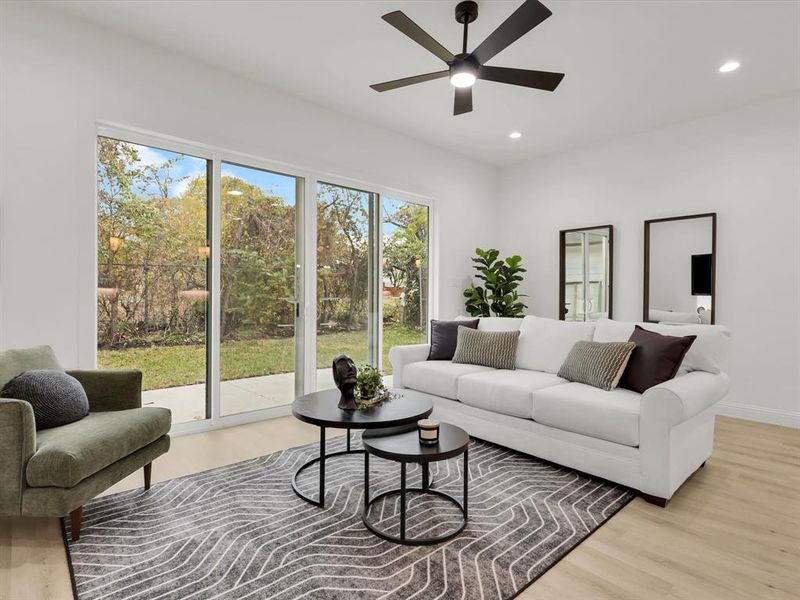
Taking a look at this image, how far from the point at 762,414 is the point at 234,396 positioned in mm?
4580

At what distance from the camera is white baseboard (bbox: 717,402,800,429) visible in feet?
12.5

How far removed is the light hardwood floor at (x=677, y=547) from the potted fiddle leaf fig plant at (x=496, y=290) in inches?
107

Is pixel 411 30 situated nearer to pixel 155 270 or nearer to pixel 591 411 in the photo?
pixel 591 411

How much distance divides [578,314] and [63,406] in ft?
15.7

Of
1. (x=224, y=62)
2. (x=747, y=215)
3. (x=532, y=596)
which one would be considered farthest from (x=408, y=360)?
(x=747, y=215)

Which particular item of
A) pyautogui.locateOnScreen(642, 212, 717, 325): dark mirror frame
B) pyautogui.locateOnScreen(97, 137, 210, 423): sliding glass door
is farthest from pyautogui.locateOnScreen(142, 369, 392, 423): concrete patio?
pyautogui.locateOnScreen(642, 212, 717, 325): dark mirror frame

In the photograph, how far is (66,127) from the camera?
2873 mm

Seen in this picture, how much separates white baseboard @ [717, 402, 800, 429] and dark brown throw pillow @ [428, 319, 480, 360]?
2361 mm

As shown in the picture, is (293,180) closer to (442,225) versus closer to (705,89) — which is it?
(442,225)

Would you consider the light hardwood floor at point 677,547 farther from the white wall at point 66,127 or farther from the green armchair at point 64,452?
the white wall at point 66,127

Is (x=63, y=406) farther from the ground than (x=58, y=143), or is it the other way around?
(x=58, y=143)

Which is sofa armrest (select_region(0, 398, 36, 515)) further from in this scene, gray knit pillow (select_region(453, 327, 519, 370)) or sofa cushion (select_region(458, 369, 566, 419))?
gray knit pillow (select_region(453, 327, 519, 370))

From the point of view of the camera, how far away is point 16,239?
269 centimetres

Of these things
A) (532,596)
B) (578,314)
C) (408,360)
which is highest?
(578,314)
